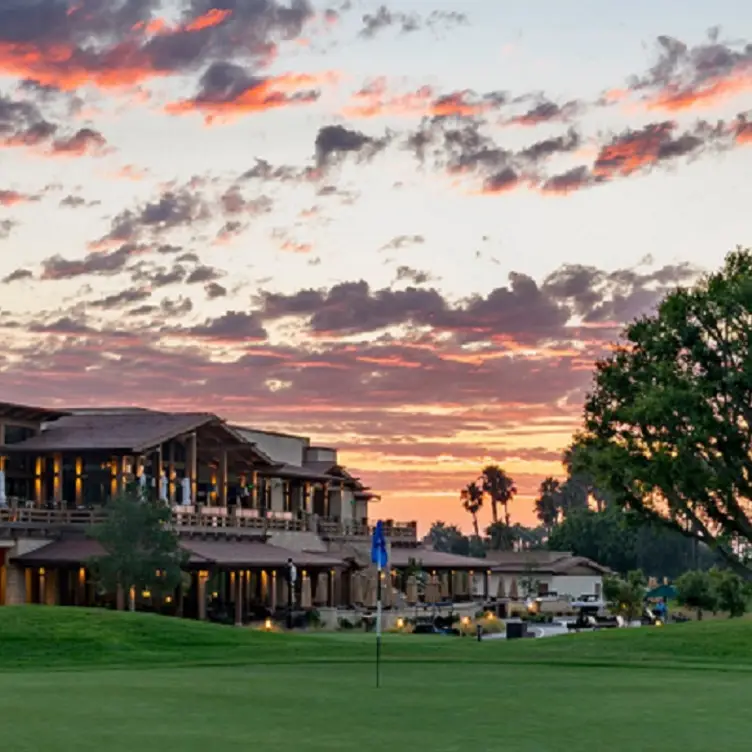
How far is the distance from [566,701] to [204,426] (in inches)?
2023

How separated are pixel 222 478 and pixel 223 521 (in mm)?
5031

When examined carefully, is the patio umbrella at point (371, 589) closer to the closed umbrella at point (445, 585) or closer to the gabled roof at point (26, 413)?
the closed umbrella at point (445, 585)

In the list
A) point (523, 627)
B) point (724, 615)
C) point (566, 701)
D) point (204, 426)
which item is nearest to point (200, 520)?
point (204, 426)

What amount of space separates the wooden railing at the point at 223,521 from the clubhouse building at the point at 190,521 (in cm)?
7

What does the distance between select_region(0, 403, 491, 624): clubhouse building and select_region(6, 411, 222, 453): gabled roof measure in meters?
0.09

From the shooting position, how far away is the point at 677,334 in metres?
48.8

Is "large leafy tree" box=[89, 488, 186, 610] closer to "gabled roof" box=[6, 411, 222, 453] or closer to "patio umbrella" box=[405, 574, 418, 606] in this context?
"gabled roof" box=[6, 411, 222, 453]

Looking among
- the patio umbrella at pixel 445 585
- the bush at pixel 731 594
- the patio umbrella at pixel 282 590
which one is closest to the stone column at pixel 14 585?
the patio umbrella at pixel 282 590

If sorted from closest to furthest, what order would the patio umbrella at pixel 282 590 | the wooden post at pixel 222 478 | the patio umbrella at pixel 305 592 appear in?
the patio umbrella at pixel 305 592 < the wooden post at pixel 222 478 < the patio umbrella at pixel 282 590

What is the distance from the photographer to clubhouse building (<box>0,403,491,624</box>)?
63219 mm

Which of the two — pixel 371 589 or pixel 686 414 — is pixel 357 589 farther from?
pixel 686 414

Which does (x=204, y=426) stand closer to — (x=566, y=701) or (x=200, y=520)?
(x=200, y=520)

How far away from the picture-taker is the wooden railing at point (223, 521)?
209ft

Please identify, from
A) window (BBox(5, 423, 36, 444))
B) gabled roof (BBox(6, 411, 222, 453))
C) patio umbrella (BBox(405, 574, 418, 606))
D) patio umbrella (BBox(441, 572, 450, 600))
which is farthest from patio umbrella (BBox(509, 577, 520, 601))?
window (BBox(5, 423, 36, 444))
